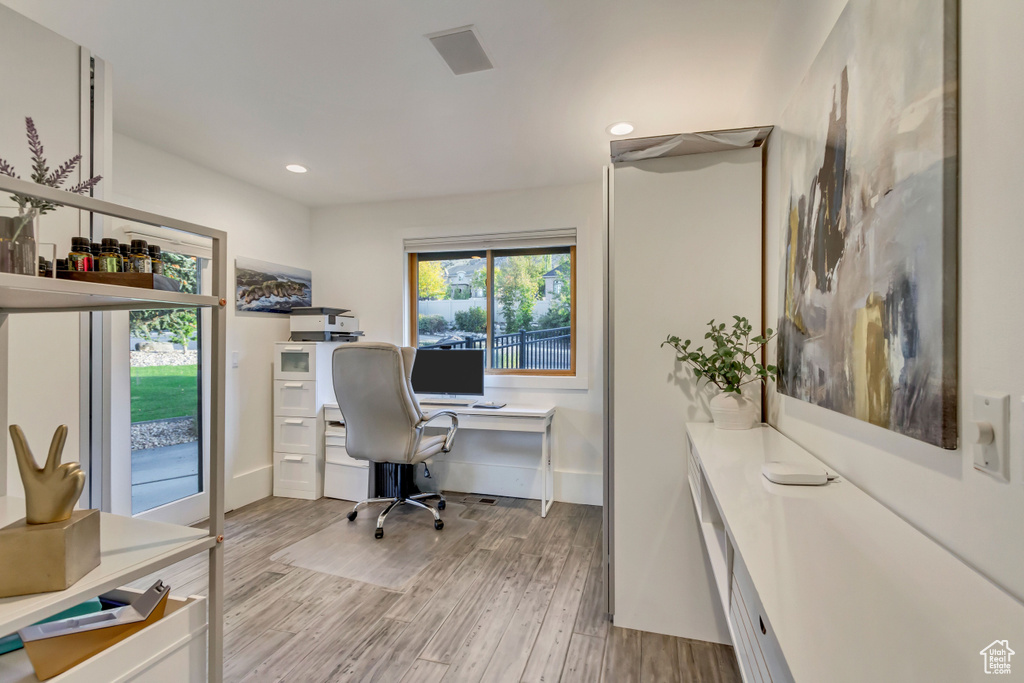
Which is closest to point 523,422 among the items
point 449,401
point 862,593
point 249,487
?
point 449,401

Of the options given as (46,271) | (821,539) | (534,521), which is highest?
(46,271)

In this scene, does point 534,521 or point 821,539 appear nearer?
point 821,539

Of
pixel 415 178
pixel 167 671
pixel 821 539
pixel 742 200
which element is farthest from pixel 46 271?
pixel 415 178

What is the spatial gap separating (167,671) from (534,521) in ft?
8.32

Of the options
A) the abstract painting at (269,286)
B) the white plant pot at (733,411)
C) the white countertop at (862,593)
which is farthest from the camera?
the abstract painting at (269,286)

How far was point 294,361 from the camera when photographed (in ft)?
12.1

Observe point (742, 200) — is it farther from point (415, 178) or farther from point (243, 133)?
point (243, 133)

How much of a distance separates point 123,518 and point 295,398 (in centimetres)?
279

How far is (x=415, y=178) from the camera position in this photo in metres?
3.49

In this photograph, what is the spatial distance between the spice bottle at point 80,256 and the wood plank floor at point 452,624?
156 centimetres

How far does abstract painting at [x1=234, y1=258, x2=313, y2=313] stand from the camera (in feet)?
11.4

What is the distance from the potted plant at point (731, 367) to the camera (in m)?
1.67

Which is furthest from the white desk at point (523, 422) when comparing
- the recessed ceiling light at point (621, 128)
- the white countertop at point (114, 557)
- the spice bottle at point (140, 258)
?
the spice bottle at point (140, 258)

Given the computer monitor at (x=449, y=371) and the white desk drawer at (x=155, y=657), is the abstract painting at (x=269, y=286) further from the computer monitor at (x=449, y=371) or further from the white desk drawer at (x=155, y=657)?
the white desk drawer at (x=155, y=657)
